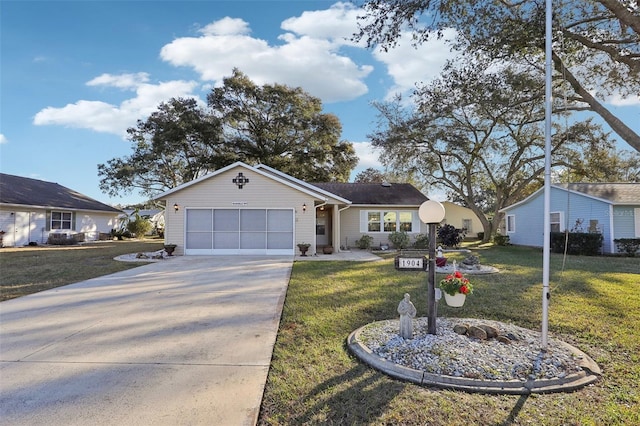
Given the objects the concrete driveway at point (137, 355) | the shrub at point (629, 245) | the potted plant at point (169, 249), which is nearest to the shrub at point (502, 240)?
the shrub at point (629, 245)

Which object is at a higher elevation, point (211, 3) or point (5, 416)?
point (211, 3)

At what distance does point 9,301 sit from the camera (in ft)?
21.0

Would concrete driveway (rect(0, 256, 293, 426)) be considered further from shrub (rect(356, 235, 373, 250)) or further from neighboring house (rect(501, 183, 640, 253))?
neighboring house (rect(501, 183, 640, 253))

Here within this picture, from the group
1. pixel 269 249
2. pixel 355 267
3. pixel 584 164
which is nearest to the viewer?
pixel 355 267

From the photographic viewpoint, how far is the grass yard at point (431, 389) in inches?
103

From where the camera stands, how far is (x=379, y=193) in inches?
805

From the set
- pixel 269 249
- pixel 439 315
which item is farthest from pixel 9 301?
pixel 269 249

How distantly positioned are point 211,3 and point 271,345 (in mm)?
11641

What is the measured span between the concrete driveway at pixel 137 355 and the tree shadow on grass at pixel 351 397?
1.60 feet

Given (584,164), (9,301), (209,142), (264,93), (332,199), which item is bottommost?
(9,301)

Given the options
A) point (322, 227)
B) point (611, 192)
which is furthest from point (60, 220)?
point (611, 192)

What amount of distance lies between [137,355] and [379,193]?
1779 centimetres

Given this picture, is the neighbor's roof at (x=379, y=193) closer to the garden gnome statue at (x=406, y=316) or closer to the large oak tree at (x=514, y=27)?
the large oak tree at (x=514, y=27)

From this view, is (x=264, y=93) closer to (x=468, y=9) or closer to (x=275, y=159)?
(x=275, y=159)
